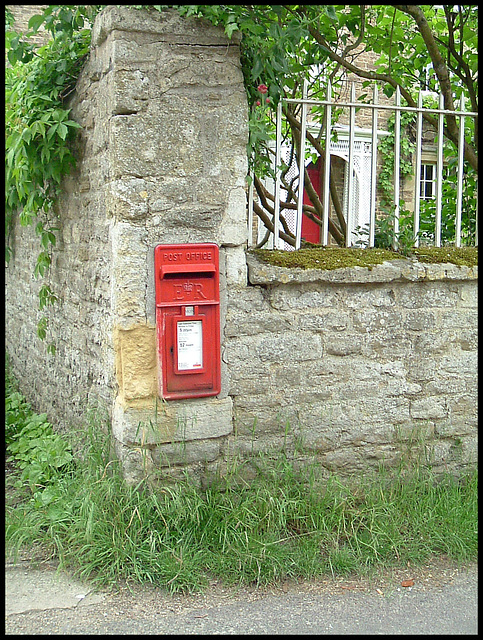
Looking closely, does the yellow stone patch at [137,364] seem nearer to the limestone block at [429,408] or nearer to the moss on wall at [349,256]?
the moss on wall at [349,256]

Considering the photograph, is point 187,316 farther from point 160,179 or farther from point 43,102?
point 43,102

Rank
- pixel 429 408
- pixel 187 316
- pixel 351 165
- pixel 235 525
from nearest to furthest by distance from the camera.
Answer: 1. pixel 235 525
2. pixel 187 316
3. pixel 351 165
4. pixel 429 408

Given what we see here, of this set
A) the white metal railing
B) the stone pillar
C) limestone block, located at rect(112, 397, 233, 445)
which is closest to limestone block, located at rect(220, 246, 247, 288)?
the stone pillar

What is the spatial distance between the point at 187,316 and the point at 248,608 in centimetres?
148

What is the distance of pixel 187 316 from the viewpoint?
3.66 metres

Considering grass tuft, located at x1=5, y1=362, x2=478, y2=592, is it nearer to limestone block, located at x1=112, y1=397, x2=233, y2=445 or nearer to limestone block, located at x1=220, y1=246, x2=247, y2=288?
limestone block, located at x1=112, y1=397, x2=233, y2=445

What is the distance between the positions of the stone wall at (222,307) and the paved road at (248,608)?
2.28ft

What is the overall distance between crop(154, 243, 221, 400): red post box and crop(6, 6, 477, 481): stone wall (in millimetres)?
65

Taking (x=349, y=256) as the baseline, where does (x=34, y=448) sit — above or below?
below

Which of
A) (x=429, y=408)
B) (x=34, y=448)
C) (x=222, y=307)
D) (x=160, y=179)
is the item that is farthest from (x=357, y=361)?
(x=34, y=448)

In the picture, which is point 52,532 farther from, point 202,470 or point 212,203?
point 212,203

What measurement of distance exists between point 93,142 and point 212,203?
89 cm

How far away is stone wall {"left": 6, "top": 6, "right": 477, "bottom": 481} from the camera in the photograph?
11.8ft

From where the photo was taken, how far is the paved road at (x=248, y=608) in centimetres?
301
